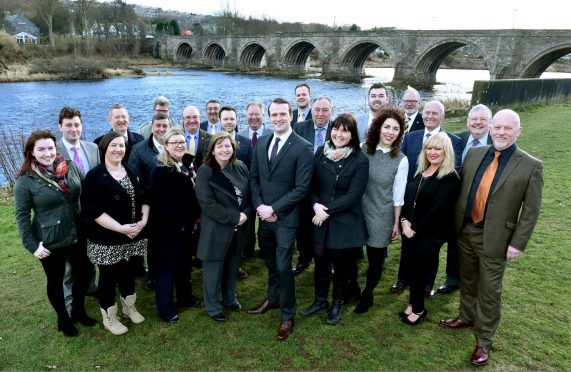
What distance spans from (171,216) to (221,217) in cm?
42

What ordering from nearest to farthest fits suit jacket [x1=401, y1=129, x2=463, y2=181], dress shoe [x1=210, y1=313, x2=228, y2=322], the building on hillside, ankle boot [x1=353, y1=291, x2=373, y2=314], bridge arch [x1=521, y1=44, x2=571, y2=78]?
dress shoe [x1=210, y1=313, x2=228, y2=322], ankle boot [x1=353, y1=291, x2=373, y2=314], suit jacket [x1=401, y1=129, x2=463, y2=181], bridge arch [x1=521, y1=44, x2=571, y2=78], the building on hillside

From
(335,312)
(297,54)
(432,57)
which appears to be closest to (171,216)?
(335,312)

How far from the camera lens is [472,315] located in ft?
11.3

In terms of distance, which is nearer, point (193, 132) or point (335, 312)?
point (335, 312)

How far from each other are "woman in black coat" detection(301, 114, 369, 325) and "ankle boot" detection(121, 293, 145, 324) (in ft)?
5.35

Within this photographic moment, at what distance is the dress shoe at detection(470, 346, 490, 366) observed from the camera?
304cm

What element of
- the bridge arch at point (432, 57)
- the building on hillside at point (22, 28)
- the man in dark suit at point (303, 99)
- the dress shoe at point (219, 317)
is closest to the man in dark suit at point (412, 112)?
the man in dark suit at point (303, 99)

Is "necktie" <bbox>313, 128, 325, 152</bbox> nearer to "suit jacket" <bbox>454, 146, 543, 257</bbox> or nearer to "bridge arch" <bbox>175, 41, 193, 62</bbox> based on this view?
"suit jacket" <bbox>454, 146, 543, 257</bbox>

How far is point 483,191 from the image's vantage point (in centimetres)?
306

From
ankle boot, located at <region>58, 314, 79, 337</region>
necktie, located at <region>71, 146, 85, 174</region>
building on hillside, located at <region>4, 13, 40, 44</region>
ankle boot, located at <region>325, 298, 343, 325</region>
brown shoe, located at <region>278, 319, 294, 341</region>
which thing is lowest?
ankle boot, located at <region>58, 314, 79, 337</region>

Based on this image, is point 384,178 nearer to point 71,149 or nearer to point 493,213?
point 493,213

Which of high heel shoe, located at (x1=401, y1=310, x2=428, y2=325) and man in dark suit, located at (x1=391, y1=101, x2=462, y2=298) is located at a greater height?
man in dark suit, located at (x1=391, y1=101, x2=462, y2=298)

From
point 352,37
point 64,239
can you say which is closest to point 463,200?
point 64,239

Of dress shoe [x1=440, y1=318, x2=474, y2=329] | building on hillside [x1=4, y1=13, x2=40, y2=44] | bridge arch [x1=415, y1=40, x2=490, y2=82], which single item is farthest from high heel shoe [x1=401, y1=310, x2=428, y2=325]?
building on hillside [x1=4, y1=13, x2=40, y2=44]
